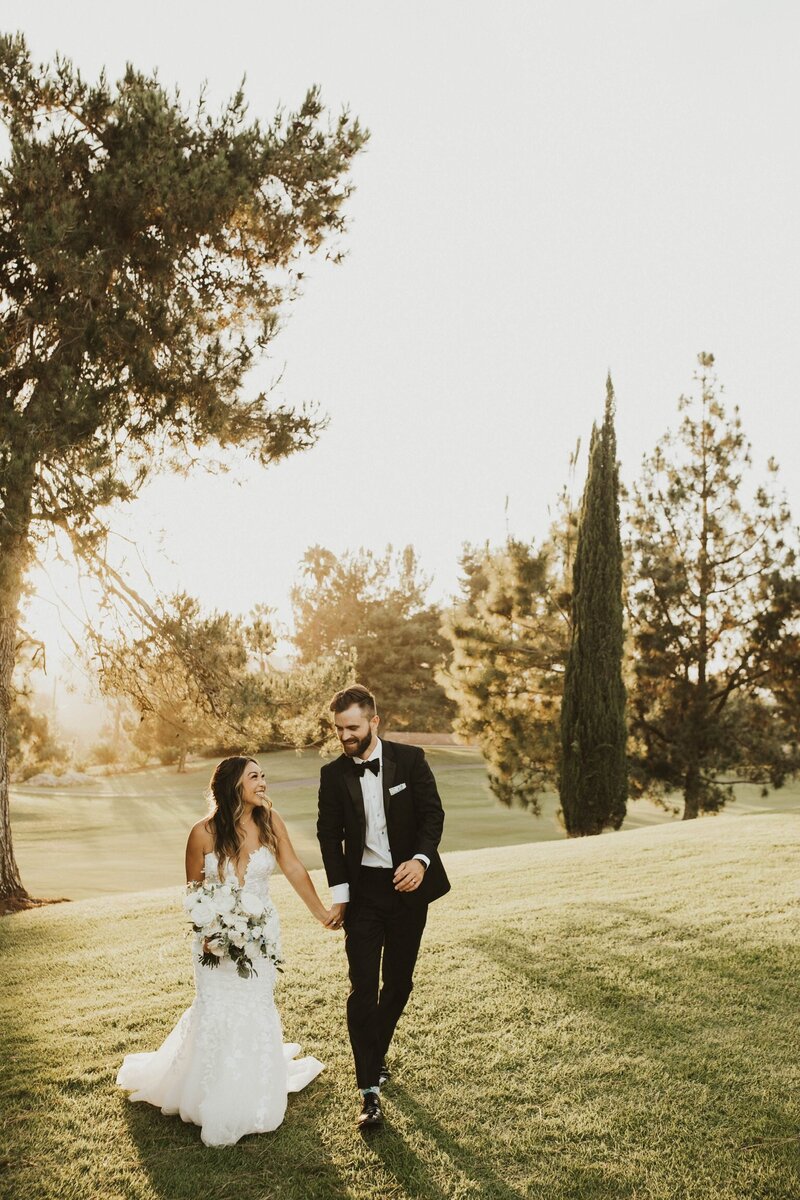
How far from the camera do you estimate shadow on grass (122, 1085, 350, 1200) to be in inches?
139

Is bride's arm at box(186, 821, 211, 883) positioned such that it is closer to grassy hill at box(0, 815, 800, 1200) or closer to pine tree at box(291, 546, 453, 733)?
grassy hill at box(0, 815, 800, 1200)

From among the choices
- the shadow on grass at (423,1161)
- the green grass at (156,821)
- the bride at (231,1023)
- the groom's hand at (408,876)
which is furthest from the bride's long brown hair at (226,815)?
the green grass at (156,821)

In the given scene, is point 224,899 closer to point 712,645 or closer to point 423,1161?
point 423,1161

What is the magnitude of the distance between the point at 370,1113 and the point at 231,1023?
0.78 m

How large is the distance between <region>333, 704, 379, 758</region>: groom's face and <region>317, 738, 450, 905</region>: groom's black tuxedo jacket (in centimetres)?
13

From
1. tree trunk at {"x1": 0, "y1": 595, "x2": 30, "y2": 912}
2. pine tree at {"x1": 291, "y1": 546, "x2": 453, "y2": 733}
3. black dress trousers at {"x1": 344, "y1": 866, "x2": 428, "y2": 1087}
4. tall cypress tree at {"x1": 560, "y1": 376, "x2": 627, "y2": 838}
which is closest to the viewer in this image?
black dress trousers at {"x1": 344, "y1": 866, "x2": 428, "y2": 1087}

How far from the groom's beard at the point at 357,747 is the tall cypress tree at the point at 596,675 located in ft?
49.7

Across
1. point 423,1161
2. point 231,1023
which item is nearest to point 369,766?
point 231,1023

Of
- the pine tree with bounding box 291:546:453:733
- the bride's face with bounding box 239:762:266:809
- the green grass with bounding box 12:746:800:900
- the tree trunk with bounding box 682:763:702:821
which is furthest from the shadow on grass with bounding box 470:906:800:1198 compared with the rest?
the pine tree with bounding box 291:546:453:733

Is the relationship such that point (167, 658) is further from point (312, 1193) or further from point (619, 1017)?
point (312, 1193)

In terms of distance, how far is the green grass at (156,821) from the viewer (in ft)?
56.5

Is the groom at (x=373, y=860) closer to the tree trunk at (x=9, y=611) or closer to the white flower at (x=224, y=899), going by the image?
the white flower at (x=224, y=899)

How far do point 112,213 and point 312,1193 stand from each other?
10255 mm

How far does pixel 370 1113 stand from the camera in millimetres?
4027
